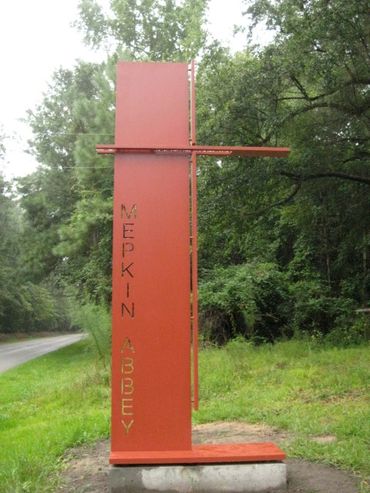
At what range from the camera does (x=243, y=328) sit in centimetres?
1783

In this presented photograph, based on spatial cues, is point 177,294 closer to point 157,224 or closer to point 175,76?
point 157,224

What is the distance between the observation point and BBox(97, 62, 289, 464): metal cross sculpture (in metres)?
4.94

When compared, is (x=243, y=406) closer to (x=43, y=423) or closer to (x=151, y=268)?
(x=43, y=423)

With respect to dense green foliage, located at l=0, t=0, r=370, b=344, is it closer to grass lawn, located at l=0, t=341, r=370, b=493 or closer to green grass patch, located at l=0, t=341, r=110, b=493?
grass lawn, located at l=0, t=341, r=370, b=493

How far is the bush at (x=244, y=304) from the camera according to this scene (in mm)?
17156

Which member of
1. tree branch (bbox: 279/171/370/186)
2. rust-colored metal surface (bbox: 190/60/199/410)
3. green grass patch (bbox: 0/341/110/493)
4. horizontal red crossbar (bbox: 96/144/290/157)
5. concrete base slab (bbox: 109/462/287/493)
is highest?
tree branch (bbox: 279/171/370/186)

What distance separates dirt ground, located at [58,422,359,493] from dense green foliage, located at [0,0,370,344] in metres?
6.87

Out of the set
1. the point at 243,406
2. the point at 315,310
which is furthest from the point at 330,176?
the point at 243,406

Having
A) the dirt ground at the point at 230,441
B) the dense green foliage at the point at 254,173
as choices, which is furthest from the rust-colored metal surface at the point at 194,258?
the dense green foliage at the point at 254,173

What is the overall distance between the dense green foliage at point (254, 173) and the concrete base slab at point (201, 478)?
798cm

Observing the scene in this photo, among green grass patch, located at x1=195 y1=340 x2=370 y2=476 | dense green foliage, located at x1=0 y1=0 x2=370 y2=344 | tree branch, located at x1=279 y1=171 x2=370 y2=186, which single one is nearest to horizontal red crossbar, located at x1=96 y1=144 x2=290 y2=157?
green grass patch, located at x1=195 y1=340 x2=370 y2=476

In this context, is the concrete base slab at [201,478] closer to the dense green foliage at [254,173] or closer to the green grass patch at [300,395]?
the green grass patch at [300,395]

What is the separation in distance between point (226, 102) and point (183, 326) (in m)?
7.96

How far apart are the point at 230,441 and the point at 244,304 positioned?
10734mm
